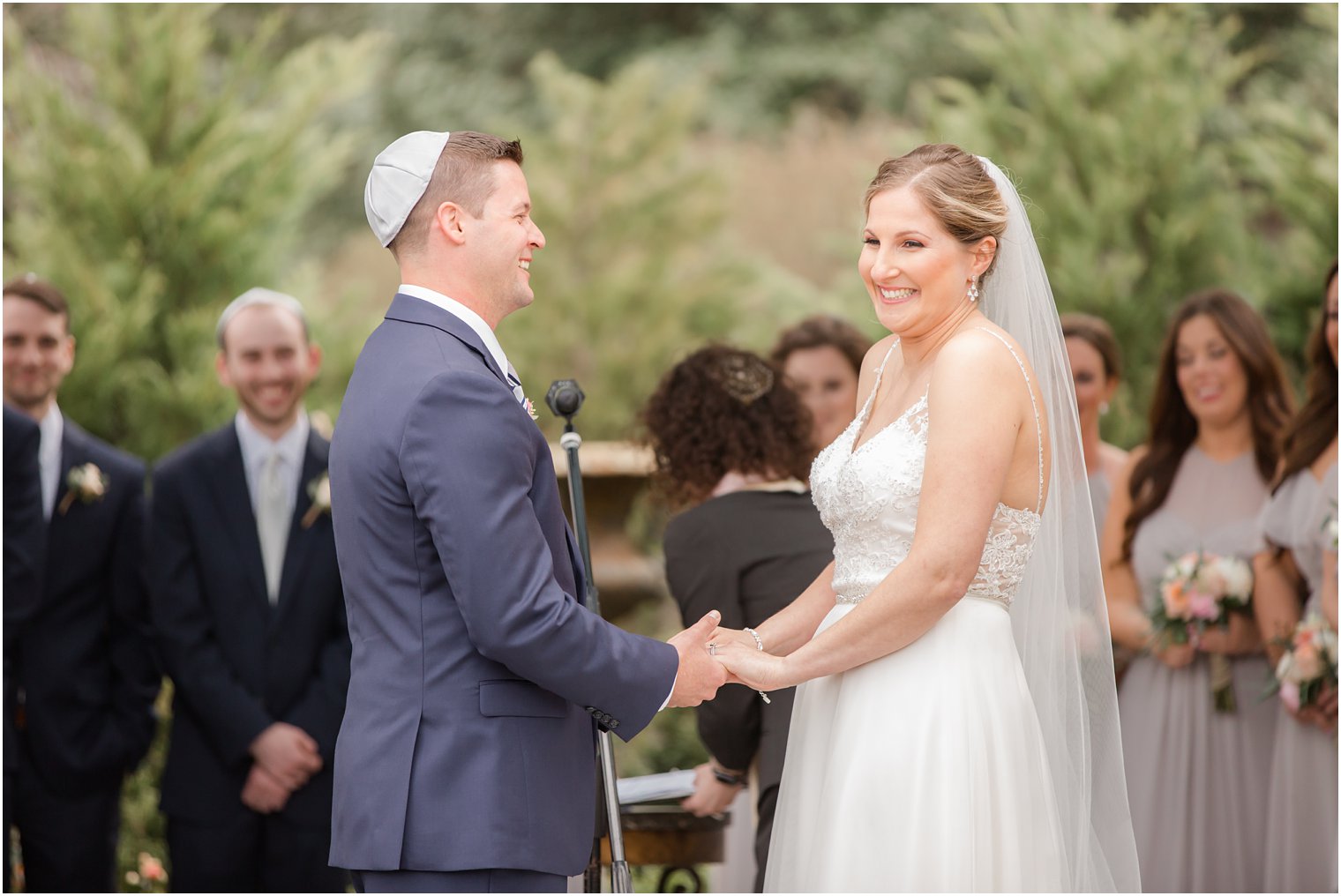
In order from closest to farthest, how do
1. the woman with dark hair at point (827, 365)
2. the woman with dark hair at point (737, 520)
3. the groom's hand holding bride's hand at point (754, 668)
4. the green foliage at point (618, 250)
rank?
the groom's hand holding bride's hand at point (754, 668)
the woman with dark hair at point (737, 520)
the woman with dark hair at point (827, 365)
the green foliage at point (618, 250)

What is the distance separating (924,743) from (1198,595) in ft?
8.16

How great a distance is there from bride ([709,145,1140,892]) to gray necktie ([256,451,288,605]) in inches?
91.4

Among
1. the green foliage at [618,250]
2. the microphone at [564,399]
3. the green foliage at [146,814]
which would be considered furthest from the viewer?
the green foliage at [618,250]

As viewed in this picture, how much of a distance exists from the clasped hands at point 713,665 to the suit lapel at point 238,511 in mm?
2298

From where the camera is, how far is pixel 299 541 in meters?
4.92

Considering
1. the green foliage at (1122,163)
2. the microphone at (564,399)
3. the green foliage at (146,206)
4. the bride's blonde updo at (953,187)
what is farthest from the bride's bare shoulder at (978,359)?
the green foliage at (1122,163)

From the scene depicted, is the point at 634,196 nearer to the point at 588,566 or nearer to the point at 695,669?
the point at 588,566

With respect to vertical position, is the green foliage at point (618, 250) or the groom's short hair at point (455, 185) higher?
the green foliage at point (618, 250)

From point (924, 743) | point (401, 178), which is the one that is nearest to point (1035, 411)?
point (924, 743)

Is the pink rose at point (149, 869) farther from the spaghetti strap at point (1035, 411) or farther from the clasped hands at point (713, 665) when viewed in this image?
the spaghetti strap at point (1035, 411)

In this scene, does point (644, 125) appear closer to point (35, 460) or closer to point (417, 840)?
point (35, 460)

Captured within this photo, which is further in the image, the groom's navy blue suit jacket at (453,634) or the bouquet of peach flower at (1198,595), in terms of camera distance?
the bouquet of peach flower at (1198,595)

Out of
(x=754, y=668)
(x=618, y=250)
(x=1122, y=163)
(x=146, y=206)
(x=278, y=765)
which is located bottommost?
(x=278, y=765)

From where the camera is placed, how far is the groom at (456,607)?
263 cm
